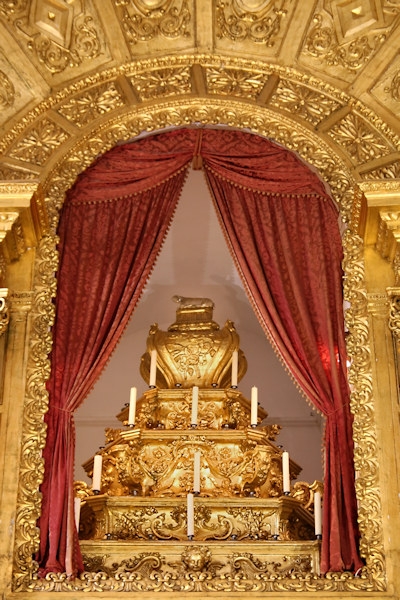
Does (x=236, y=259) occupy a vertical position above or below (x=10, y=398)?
above

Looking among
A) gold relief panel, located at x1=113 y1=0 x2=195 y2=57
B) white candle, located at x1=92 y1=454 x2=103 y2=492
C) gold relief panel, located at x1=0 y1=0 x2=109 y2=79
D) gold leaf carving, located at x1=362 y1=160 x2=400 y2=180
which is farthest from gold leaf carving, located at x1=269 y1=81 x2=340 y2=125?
white candle, located at x1=92 y1=454 x2=103 y2=492

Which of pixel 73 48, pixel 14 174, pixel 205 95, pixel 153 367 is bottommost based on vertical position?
pixel 153 367

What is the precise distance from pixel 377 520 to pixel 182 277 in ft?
11.5

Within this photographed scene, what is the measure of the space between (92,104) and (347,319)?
214 centimetres

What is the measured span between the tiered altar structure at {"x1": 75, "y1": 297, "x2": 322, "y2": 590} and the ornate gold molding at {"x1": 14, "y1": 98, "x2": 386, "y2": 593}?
24cm

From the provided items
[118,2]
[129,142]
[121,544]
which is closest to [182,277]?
[129,142]

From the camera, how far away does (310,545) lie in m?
5.77

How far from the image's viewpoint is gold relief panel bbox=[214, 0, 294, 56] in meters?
6.73

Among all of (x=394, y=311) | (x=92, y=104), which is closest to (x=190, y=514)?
(x=394, y=311)

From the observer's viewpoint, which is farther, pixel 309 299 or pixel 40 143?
pixel 40 143

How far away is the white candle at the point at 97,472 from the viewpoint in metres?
6.02

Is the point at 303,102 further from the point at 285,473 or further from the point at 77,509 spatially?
the point at 77,509

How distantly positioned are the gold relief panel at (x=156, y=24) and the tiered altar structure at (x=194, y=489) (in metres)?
1.85

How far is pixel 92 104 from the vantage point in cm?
686
